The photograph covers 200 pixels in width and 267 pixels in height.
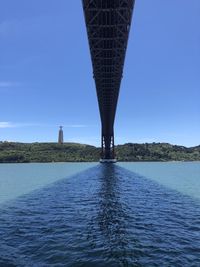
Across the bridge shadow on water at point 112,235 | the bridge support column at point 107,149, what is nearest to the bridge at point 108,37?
the bridge shadow on water at point 112,235

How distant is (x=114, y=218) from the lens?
25297 millimetres

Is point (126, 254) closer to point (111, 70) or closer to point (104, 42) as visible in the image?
point (104, 42)

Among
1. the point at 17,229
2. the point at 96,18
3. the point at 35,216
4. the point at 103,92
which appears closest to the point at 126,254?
the point at 17,229

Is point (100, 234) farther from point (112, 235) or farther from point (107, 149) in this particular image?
point (107, 149)

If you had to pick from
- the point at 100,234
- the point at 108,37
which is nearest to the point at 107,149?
the point at 108,37

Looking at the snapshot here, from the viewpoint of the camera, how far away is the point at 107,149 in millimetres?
159750

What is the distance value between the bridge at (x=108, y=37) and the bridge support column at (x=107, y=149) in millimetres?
67781

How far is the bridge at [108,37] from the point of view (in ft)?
126

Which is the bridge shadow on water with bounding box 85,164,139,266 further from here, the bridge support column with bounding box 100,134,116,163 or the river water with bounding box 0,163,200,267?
the bridge support column with bounding box 100,134,116,163

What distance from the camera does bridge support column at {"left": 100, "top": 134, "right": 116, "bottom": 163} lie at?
154500mm

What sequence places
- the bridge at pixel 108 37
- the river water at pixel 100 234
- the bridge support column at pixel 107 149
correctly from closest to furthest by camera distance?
the river water at pixel 100 234
the bridge at pixel 108 37
the bridge support column at pixel 107 149

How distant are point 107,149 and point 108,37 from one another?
372 ft

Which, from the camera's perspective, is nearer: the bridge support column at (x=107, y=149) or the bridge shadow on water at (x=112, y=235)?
the bridge shadow on water at (x=112, y=235)

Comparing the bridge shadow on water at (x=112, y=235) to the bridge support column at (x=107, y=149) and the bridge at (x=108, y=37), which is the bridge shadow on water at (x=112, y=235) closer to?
the bridge at (x=108, y=37)
